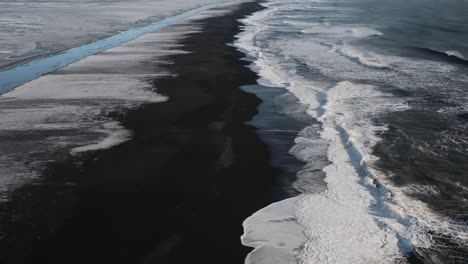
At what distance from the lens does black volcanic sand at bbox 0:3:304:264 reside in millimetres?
6500

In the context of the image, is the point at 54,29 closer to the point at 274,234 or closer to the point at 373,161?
the point at 373,161

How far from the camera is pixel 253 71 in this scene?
1875 centimetres

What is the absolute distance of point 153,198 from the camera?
795cm

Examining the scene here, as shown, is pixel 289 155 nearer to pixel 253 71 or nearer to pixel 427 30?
pixel 253 71

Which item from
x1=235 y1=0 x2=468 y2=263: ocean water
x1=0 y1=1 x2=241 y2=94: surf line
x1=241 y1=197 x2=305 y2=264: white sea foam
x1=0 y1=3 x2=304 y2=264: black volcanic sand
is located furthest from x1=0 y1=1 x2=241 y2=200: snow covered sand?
x1=235 y1=0 x2=468 y2=263: ocean water

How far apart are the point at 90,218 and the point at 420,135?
7.62m

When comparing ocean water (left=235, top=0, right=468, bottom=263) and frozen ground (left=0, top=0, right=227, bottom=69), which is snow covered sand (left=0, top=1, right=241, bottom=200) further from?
ocean water (left=235, top=0, right=468, bottom=263)

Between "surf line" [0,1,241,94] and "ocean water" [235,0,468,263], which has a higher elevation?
"surf line" [0,1,241,94]

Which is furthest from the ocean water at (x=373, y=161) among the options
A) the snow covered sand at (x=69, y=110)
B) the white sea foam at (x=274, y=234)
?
the snow covered sand at (x=69, y=110)

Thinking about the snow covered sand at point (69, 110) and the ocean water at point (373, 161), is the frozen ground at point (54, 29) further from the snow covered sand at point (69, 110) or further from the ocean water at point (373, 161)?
the ocean water at point (373, 161)

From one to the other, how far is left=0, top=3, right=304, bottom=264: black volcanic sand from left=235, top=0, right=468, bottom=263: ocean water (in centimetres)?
69

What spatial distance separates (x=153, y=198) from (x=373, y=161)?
4.38 m

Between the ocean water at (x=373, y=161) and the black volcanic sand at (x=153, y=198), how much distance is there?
0.69m

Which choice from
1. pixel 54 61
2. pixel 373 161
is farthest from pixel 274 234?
pixel 54 61
